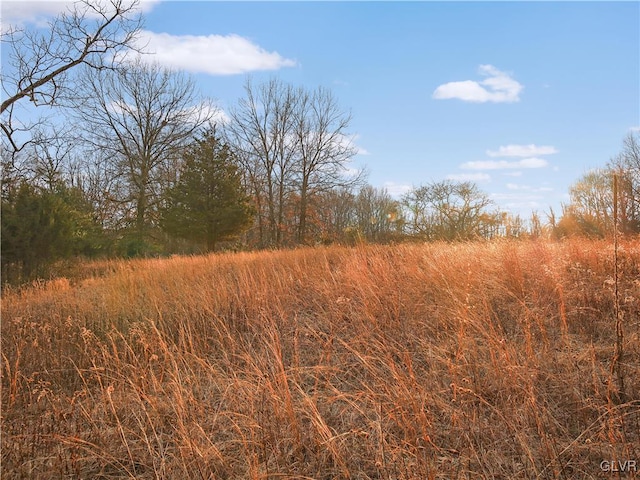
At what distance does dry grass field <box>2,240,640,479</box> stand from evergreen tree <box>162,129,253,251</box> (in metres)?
15.6

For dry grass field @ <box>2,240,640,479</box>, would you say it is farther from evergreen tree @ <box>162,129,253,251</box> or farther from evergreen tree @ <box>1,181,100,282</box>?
evergreen tree @ <box>162,129,253,251</box>

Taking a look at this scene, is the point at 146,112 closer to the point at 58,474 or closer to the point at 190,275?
the point at 190,275

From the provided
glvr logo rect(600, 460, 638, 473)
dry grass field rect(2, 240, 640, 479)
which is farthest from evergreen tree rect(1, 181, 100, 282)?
glvr logo rect(600, 460, 638, 473)

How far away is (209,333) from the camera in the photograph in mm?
4793

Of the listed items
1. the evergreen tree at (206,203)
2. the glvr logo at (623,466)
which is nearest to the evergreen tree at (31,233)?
the evergreen tree at (206,203)

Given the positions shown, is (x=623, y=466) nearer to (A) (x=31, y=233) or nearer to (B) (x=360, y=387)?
(B) (x=360, y=387)

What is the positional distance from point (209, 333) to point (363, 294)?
2093mm

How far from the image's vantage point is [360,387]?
10.1ft

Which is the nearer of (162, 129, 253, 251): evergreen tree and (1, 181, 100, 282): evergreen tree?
(1, 181, 100, 282): evergreen tree

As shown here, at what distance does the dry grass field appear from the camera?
2182mm

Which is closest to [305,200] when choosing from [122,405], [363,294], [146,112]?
[146,112]

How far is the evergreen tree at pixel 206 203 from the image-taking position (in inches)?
829

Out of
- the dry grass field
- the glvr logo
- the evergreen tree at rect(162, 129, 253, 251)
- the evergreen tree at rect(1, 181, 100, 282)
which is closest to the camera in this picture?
the glvr logo

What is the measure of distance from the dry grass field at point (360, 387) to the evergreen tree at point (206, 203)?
15.6m
